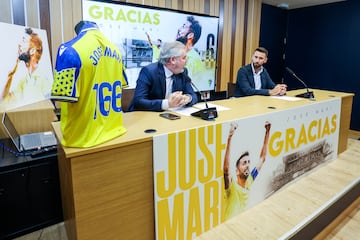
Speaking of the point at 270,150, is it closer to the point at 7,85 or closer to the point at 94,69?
the point at 94,69

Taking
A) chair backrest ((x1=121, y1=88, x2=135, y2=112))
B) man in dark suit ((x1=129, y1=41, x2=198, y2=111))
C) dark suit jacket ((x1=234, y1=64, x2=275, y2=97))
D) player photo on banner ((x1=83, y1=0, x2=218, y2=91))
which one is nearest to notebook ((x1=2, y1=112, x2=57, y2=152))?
man in dark suit ((x1=129, y1=41, x2=198, y2=111))

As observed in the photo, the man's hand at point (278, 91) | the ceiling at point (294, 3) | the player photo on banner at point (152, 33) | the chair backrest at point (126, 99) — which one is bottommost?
the chair backrest at point (126, 99)

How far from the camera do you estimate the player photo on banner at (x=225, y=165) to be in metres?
1.36

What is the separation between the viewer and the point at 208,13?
145 inches

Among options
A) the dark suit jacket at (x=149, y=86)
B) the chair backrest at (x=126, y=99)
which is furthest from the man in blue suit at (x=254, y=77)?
the chair backrest at (x=126, y=99)

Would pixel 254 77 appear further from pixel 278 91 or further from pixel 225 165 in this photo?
pixel 225 165

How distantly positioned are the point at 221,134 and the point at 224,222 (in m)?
0.63

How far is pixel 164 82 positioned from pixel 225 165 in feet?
2.55

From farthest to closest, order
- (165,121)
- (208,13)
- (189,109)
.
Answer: (208,13), (189,109), (165,121)

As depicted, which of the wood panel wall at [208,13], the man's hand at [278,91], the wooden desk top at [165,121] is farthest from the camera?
the man's hand at [278,91]

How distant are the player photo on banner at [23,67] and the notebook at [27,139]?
16 cm

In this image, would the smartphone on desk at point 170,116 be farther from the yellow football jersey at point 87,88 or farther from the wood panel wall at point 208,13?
the wood panel wall at point 208,13

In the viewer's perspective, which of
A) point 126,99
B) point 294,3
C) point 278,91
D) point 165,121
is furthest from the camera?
point 294,3

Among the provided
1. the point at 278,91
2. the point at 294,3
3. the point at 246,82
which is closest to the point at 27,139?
the point at 246,82
